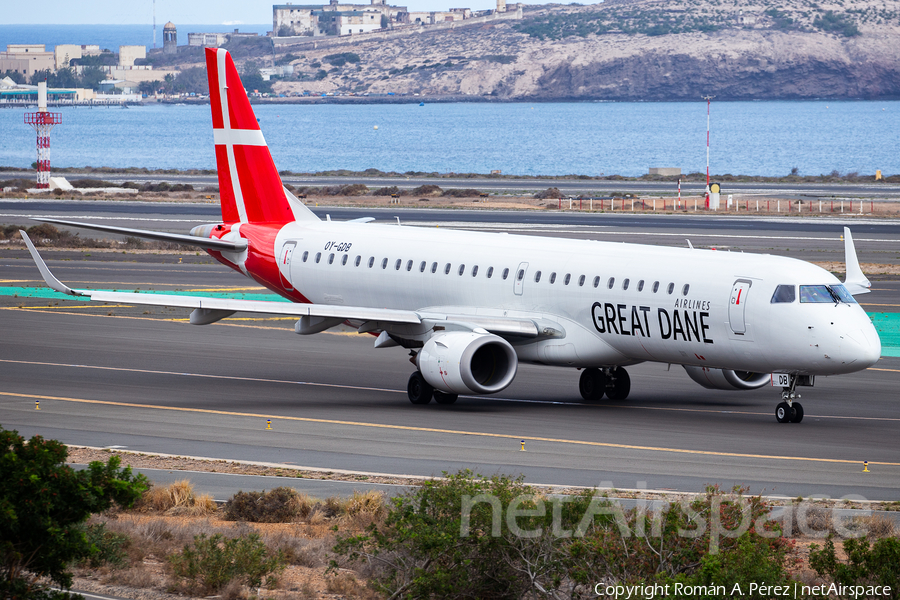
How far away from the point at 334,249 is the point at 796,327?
14202mm

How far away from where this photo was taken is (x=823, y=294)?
2652cm

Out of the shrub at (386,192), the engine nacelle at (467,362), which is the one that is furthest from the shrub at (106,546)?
the shrub at (386,192)

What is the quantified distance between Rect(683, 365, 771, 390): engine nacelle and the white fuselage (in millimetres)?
1893

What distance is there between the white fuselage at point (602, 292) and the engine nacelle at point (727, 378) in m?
1.89

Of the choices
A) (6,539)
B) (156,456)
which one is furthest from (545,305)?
(6,539)

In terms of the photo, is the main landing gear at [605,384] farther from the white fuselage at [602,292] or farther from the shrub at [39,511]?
the shrub at [39,511]

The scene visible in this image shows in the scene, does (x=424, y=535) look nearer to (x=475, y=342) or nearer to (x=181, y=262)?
(x=475, y=342)

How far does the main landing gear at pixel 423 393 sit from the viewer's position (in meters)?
30.4

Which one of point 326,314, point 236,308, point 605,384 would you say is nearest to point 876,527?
point 605,384

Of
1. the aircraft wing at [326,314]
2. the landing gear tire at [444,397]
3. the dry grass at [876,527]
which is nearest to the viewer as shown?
the dry grass at [876,527]

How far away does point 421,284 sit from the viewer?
1302 inches

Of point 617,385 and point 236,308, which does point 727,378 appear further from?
point 236,308

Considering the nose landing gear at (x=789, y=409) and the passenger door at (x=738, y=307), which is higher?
the passenger door at (x=738, y=307)

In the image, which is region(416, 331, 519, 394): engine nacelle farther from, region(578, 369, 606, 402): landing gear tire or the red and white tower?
the red and white tower
